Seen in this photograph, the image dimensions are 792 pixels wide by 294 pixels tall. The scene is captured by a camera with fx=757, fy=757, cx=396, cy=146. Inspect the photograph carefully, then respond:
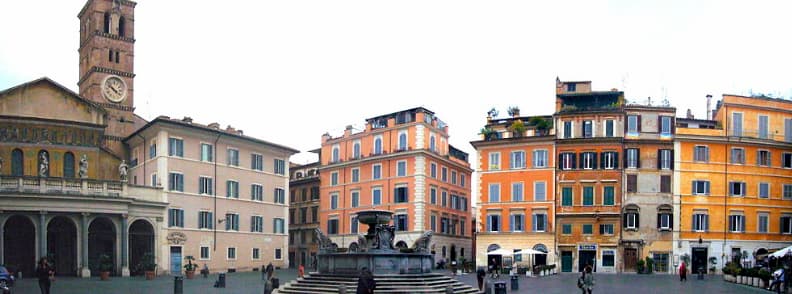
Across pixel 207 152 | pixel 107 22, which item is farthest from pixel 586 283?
pixel 107 22

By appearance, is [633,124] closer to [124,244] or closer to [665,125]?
[665,125]

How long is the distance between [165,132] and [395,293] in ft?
96.0

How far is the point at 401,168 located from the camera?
61281 millimetres

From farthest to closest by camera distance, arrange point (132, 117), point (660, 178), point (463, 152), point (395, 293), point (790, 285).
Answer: point (463, 152) → point (132, 117) → point (660, 178) → point (790, 285) → point (395, 293)

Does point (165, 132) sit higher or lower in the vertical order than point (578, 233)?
higher

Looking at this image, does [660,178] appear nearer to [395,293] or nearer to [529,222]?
[529,222]

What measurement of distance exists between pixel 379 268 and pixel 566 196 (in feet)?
100

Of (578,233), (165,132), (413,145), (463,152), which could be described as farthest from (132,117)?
(578,233)

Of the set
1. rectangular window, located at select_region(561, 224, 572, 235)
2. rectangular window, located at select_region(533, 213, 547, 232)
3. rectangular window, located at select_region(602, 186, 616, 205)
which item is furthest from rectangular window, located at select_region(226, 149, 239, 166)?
rectangular window, located at select_region(602, 186, 616, 205)

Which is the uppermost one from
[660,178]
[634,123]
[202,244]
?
[634,123]

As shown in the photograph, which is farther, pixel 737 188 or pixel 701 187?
pixel 737 188

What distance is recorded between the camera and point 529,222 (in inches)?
2216

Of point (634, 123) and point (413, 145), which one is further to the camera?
point (413, 145)

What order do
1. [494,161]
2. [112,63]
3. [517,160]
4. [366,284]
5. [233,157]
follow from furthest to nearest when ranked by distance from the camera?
[112,63] < [494,161] < [517,160] < [233,157] < [366,284]
